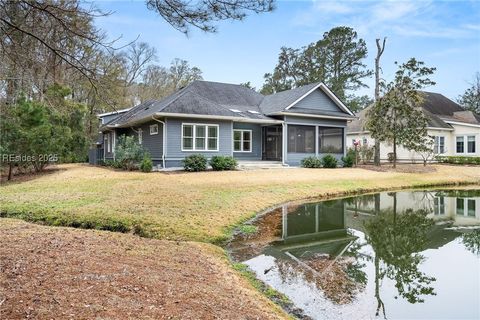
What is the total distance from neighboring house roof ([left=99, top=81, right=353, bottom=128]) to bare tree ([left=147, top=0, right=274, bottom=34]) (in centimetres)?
1375

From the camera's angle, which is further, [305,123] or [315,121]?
[315,121]

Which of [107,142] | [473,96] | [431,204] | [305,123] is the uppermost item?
[473,96]

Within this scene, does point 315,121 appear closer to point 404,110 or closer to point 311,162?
point 311,162

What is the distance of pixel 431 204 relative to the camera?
1312 centimetres

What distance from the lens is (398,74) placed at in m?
24.4

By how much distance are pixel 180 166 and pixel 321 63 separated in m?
30.6

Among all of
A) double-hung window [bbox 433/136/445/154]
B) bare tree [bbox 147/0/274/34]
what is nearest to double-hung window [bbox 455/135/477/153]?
double-hung window [bbox 433/136/445/154]

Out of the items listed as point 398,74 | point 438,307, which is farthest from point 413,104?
point 438,307

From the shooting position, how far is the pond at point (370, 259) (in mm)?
4816

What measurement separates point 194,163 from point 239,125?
507 centimetres

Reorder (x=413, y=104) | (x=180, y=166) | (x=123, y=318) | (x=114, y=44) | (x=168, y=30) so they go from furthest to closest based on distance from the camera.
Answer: (x=413, y=104), (x=180, y=166), (x=168, y=30), (x=114, y=44), (x=123, y=318)

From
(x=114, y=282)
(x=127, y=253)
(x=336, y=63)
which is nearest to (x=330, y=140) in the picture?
(x=127, y=253)

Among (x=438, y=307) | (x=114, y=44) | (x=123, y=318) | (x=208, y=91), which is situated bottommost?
(x=438, y=307)

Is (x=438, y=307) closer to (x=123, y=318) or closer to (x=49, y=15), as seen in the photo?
(x=123, y=318)
